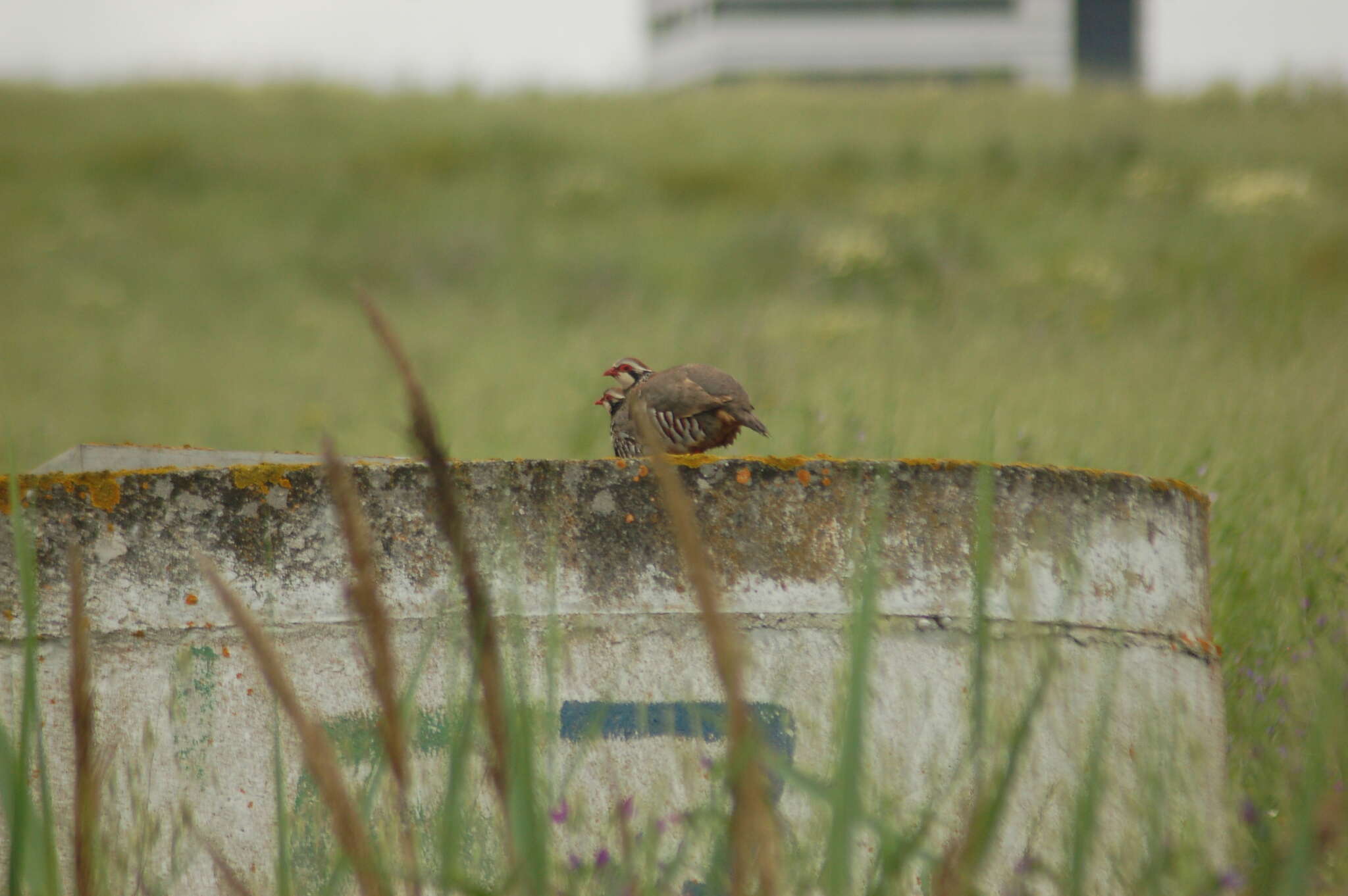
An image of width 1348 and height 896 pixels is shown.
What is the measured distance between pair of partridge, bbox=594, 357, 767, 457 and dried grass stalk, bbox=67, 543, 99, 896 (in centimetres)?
283

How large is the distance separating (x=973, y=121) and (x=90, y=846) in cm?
2326

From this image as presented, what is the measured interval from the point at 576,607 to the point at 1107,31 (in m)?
89.2

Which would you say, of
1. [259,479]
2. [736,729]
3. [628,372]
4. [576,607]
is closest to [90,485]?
[259,479]

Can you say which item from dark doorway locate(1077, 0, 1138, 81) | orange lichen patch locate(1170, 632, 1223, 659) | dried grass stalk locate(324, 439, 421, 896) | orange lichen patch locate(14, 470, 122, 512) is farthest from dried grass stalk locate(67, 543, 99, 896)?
dark doorway locate(1077, 0, 1138, 81)

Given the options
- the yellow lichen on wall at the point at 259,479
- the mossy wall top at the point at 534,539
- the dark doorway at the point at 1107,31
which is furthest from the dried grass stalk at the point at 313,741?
the dark doorway at the point at 1107,31

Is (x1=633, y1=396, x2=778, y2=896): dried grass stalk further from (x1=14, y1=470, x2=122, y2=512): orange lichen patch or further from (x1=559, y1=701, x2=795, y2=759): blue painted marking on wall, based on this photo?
(x1=14, y1=470, x2=122, y2=512): orange lichen patch

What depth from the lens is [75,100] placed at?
23578 millimetres

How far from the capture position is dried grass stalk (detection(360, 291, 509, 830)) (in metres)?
0.86

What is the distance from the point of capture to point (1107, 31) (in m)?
81.0

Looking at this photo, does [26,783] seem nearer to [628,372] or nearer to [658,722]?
[658,722]

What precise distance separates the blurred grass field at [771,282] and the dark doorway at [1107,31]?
62.3 m

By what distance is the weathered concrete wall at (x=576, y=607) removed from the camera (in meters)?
2.68

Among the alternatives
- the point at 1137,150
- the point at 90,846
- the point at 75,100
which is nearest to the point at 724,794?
the point at 90,846

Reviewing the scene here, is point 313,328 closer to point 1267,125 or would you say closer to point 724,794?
point 724,794
